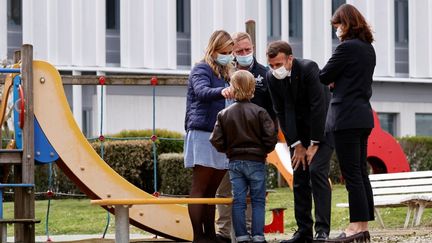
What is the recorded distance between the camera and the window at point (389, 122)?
122ft

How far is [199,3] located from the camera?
1362 inches

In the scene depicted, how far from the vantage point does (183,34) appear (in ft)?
116

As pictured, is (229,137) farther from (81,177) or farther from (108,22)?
(108,22)

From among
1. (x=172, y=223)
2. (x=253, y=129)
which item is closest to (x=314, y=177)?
(x=253, y=129)

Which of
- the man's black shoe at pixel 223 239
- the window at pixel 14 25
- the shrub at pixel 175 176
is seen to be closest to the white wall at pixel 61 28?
the window at pixel 14 25

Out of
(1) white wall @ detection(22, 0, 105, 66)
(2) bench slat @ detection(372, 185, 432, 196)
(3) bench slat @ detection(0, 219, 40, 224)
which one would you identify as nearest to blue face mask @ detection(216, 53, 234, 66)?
(3) bench slat @ detection(0, 219, 40, 224)

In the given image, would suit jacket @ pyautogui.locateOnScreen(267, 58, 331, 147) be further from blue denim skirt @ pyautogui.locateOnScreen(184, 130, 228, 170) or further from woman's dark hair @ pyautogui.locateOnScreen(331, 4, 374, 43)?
blue denim skirt @ pyautogui.locateOnScreen(184, 130, 228, 170)

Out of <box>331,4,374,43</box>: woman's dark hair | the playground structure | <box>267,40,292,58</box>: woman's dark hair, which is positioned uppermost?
<box>331,4,374,43</box>: woman's dark hair

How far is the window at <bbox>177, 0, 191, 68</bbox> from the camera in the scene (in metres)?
35.2

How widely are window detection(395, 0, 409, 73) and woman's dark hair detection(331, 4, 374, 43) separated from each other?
2785cm

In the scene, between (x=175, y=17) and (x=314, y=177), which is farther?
(x=175, y=17)

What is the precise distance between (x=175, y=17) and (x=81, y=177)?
22797 mm

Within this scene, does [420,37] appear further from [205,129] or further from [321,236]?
[321,236]

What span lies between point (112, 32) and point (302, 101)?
81.1 ft
